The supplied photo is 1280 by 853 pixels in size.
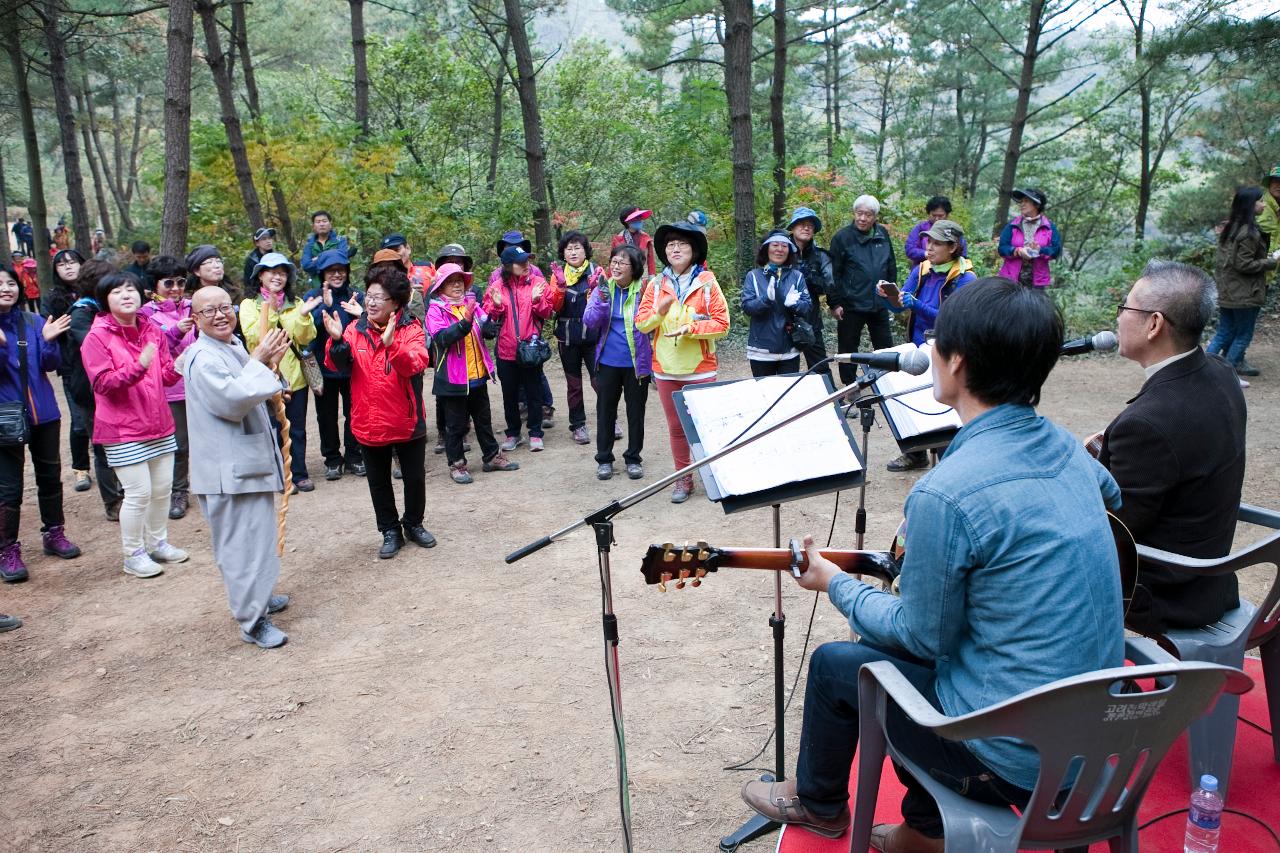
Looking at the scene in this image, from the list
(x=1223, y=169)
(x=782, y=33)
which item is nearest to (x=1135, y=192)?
(x=1223, y=169)

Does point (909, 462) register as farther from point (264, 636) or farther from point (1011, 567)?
point (1011, 567)

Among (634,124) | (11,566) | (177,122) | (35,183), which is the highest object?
(634,124)

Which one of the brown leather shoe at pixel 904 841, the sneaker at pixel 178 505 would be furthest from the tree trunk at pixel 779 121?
the brown leather shoe at pixel 904 841

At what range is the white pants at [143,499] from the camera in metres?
5.44

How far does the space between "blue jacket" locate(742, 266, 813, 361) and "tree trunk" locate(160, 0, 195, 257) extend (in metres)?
Result: 4.99

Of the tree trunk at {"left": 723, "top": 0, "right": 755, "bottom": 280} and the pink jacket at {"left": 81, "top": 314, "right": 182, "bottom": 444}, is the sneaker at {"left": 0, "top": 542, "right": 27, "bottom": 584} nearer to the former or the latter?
the pink jacket at {"left": 81, "top": 314, "right": 182, "bottom": 444}

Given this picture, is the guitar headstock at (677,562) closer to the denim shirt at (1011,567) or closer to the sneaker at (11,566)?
the denim shirt at (1011,567)

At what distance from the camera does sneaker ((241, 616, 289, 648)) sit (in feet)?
15.4

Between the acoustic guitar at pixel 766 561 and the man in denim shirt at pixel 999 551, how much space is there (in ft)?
1.32

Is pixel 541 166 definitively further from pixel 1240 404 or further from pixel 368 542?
pixel 1240 404

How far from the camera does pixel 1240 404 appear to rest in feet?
9.65

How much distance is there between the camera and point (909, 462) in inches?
277

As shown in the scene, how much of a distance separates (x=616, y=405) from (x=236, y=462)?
3.22 metres

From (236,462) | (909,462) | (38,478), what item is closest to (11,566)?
(38,478)
